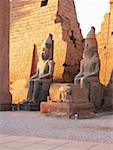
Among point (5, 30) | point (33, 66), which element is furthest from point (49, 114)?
point (33, 66)

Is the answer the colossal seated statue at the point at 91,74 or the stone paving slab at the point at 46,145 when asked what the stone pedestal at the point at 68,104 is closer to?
the colossal seated statue at the point at 91,74

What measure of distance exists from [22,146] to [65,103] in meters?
4.70

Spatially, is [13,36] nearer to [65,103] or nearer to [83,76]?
[83,76]

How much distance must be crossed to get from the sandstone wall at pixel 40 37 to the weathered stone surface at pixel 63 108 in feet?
19.9

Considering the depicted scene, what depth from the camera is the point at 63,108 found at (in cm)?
894

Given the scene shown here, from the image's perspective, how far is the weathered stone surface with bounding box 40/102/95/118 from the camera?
8797 mm

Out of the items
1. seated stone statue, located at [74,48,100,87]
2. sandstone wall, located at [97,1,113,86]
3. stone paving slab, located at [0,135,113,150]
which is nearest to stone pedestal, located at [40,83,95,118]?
seated stone statue, located at [74,48,100,87]

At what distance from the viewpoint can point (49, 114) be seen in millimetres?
9281

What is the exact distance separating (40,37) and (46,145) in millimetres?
13091

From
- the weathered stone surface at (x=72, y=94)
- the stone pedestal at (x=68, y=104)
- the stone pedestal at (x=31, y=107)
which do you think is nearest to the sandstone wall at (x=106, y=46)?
the stone pedestal at (x=31, y=107)

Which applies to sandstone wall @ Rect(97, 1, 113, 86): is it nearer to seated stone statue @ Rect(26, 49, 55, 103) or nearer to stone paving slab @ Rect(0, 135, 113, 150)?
seated stone statue @ Rect(26, 49, 55, 103)

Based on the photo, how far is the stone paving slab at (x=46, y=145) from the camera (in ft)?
13.6

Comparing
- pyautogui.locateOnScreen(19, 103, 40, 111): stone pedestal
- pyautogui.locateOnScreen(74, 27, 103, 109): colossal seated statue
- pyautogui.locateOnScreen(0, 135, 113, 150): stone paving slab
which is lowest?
pyautogui.locateOnScreen(19, 103, 40, 111): stone pedestal

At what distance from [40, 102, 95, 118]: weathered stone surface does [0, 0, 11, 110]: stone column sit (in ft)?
10.3
